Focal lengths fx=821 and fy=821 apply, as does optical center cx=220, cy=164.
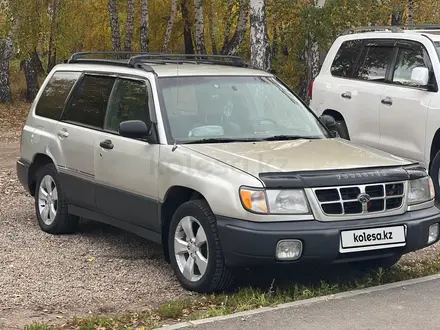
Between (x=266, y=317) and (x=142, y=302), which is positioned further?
(x=142, y=302)

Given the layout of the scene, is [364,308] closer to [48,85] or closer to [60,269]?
[60,269]

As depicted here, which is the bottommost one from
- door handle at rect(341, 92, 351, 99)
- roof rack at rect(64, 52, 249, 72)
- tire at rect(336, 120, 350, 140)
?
tire at rect(336, 120, 350, 140)

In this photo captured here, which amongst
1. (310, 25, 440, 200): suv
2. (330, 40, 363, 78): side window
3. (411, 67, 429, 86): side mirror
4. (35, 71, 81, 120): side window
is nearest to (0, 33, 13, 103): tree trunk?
(310, 25, 440, 200): suv

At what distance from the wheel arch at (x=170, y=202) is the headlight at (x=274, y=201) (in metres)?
0.77

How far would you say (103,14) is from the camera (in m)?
32.1

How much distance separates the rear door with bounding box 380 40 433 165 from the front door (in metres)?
3.66

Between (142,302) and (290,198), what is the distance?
1420 mm

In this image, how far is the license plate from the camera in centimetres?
588

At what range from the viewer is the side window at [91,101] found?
770 cm

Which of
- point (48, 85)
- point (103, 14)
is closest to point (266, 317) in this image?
point (48, 85)

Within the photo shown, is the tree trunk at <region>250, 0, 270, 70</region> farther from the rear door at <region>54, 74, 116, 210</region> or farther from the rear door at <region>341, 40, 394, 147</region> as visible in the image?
the rear door at <region>54, 74, 116, 210</region>

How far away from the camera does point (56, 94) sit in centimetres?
855

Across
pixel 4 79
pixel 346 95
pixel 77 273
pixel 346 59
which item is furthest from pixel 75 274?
pixel 4 79

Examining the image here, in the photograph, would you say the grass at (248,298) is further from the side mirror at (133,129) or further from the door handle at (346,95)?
the door handle at (346,95)
